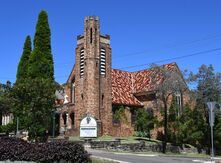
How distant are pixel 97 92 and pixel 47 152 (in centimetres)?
2480

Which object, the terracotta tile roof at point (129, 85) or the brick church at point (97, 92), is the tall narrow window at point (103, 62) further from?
the terracotta tile roof at point (129, 85)

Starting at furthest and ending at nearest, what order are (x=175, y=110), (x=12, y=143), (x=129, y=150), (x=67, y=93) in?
(x=67, y=93), (x=175, y=110), (x=129, y=150), (x=12, y=143)

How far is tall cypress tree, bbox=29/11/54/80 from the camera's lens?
41.1m

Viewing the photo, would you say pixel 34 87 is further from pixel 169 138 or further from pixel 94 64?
pixel 169 138

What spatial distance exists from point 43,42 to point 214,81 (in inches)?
741

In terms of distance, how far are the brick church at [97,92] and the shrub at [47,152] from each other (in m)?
22.7

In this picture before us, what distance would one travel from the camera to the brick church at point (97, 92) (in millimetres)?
40406

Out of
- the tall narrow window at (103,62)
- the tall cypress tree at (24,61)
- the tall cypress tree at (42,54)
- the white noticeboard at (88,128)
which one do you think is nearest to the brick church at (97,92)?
the tall narrow window at (103,62)

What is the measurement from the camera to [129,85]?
4816 cm

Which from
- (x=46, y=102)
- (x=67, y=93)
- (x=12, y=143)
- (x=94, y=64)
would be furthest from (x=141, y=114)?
(x=12, y=143)

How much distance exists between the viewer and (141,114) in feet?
134

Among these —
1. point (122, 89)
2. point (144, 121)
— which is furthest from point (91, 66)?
point (144, 121)

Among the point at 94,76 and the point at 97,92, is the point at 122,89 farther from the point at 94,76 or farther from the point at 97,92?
the point at 94,76

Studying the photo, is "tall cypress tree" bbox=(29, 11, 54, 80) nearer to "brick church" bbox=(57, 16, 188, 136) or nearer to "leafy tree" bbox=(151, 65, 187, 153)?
"brick church" bbox=(57, 16, 188, 136)
